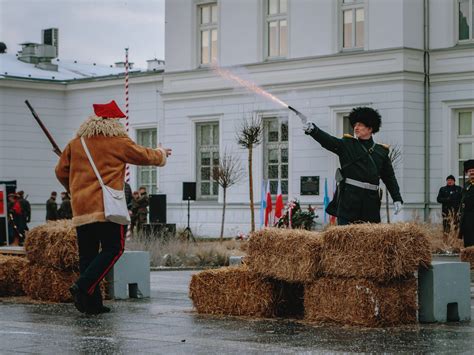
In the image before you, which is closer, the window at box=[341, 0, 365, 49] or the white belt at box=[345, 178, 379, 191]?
the white belt at box=[345, 178, 379, 191]

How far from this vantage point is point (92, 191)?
1270 centimetres

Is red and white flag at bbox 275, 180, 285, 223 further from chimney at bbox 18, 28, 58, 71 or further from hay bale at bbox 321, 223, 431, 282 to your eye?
hay bale at bbox 321, 223, 431, 282

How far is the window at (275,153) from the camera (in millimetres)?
36156

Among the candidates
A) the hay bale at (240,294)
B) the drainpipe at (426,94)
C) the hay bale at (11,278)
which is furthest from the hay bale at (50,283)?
the drainpipe at (426,94)

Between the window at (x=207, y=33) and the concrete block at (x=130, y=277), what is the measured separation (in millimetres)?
23814

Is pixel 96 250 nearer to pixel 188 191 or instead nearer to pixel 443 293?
pixel 443 293

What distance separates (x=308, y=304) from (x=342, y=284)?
1.47 ft

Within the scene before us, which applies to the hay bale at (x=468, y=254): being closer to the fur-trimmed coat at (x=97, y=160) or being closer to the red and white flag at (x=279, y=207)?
the fur-trimmed coat at (x=97, y=160)

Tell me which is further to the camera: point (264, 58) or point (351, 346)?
point (264, 58)

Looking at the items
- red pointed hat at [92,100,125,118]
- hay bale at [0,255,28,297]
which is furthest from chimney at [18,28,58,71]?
red pointed hat at [92,100,125,118]

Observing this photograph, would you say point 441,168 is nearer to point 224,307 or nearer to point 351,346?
point 224,307

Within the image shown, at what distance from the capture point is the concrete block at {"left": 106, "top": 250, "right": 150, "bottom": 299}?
46.8 ft

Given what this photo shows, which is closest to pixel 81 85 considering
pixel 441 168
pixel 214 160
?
pixel 214 160

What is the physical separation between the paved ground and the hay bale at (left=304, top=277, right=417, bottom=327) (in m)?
0.20
